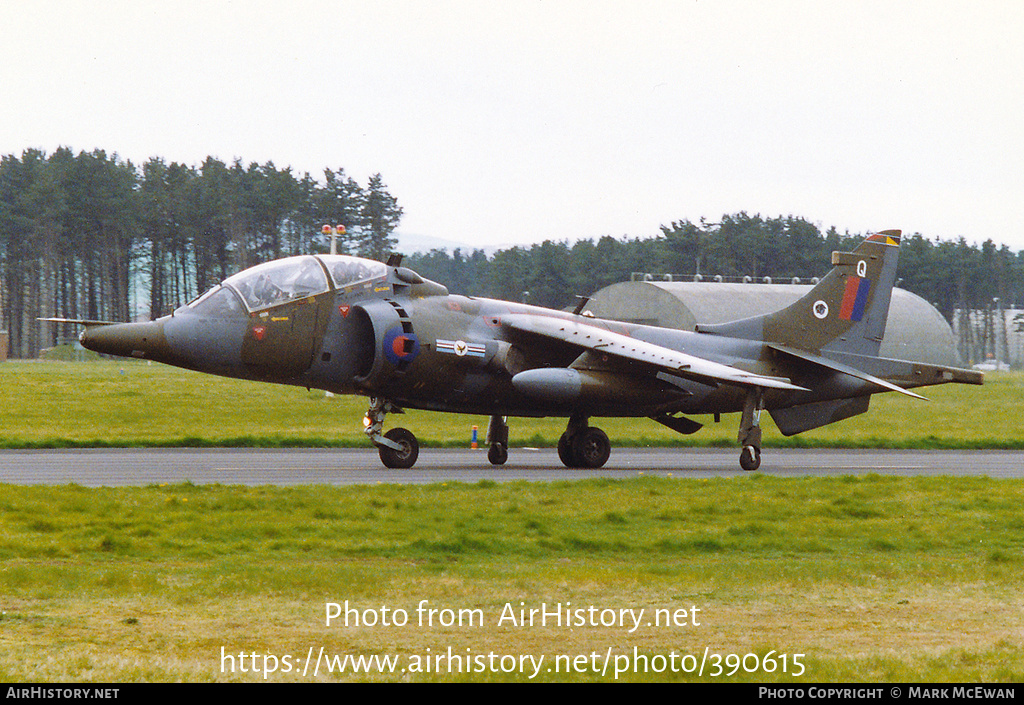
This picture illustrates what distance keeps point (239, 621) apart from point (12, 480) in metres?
10.6

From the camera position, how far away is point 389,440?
21250mm

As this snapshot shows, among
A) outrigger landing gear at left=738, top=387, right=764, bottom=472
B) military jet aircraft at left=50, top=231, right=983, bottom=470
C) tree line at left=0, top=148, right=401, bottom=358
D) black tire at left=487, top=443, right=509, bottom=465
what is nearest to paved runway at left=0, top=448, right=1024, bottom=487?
black tire at left=487, top=443, right=509, bottom=465

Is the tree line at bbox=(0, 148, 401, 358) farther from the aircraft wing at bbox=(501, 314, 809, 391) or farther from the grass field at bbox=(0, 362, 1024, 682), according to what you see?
the grass field at bbox=(0, 362, 1024, 682)

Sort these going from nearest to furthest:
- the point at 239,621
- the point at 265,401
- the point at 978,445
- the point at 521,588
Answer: the point at 239,621 < the point at 521,588 < the point at 978,445 < the point at 265,401

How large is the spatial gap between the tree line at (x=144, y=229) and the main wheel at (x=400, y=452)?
6884 centimetres

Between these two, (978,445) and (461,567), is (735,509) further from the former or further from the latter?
(978,445)

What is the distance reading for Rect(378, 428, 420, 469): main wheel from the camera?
21.2 metres

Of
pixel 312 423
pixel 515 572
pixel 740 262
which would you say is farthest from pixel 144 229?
pixel 515 572

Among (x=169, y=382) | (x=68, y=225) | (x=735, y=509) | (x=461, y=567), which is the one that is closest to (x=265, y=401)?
(x=169, y=382)

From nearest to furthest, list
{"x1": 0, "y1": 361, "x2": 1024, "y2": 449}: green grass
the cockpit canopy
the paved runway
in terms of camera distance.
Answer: the paved runway, the cockpit canopy, {"x1": 0, "y1": 361, "x2": 1024, "y2": 449}: green grass

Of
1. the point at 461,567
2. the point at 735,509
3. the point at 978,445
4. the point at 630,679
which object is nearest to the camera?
the point at 630,679

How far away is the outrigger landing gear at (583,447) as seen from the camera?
22.3 meters

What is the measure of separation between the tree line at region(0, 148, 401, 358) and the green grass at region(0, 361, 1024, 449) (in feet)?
152

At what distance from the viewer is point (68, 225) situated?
95938 mm
